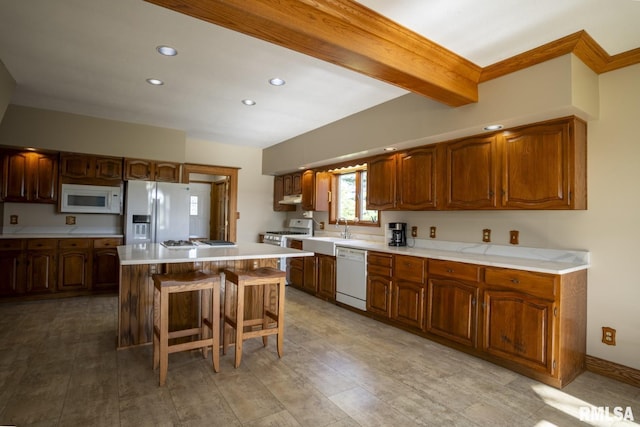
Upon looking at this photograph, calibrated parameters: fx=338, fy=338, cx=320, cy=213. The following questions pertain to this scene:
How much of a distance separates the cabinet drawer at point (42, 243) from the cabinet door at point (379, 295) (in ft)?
14.0

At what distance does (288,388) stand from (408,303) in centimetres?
167

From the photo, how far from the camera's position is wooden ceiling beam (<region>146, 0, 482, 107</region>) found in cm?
184

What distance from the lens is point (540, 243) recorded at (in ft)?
10.0

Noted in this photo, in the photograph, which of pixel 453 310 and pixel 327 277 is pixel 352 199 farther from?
pixel 453 310

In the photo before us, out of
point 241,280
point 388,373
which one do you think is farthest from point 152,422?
point 388,373

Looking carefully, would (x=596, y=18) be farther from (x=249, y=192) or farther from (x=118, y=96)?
Result: (x=249, y=192)

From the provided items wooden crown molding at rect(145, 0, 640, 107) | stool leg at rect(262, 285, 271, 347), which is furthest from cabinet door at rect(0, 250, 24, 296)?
wooden crown molding at rect(145, 0, 640, 107)

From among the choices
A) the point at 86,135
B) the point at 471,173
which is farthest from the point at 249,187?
the point at 471,173

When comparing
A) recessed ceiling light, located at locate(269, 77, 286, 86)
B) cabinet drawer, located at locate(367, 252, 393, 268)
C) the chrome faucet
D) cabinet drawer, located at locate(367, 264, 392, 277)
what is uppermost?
→ recessed ceiling light, located at locate(269, 77, 286, 86)

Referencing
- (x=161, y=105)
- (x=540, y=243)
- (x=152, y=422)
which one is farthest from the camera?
(x=161, y=105)

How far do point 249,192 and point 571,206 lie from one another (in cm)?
516

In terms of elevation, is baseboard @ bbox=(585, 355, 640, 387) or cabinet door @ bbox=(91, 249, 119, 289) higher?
cabinet door @ bbox=(91, 249, 119, 289)

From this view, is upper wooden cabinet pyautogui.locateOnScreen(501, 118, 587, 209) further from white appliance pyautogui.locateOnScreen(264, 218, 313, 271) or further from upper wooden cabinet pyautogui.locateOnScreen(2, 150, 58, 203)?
upper wooden cabinet pyautogui.locateOnScreen(2, 150, 58, 203)

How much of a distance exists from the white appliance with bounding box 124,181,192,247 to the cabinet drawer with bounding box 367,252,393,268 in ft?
9.26
